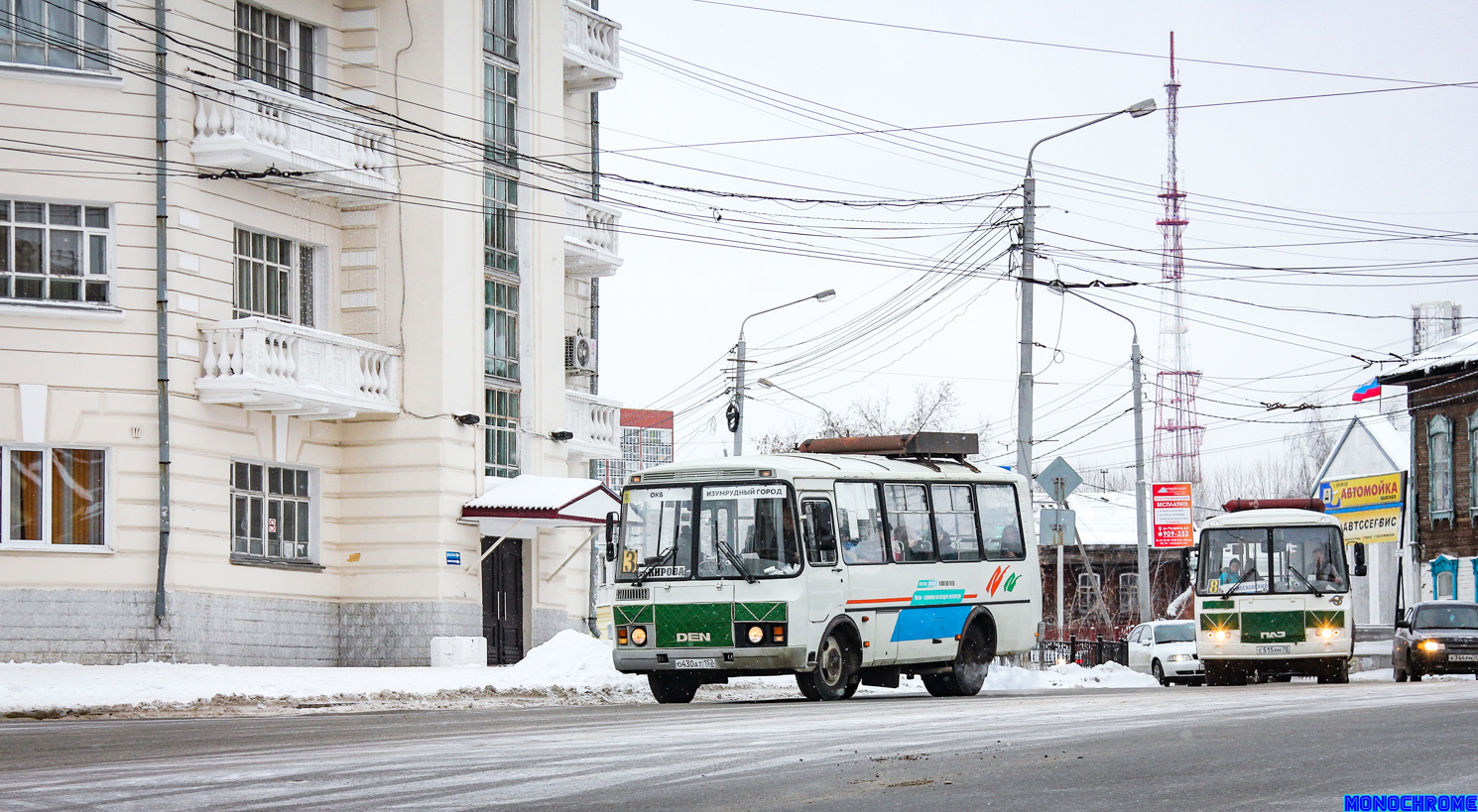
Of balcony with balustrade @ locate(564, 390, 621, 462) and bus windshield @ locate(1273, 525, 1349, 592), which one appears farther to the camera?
balcony with balustrade @ locate(564, 390, 621, 462)

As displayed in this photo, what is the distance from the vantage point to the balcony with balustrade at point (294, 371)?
88.6ft

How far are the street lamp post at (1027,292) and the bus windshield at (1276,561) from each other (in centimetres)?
341

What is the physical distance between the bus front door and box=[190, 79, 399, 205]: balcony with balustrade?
11.7m

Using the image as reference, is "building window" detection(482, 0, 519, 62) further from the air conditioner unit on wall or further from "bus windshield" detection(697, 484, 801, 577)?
"bus windshield" detection(697, 484, 801, 577)

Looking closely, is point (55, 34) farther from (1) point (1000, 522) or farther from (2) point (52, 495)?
(1) point (1000, 522)

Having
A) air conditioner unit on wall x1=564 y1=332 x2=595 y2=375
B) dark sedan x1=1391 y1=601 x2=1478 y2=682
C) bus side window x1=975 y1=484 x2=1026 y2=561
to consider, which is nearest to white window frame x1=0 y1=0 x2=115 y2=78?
air conditioner unit on wall x1=564 y1=332 x2=595 y2=375

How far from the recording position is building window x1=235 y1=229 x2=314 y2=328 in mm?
28641

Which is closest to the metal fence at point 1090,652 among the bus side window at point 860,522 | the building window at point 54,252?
the bus side window at point 860,522

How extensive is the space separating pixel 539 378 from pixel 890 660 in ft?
44.4

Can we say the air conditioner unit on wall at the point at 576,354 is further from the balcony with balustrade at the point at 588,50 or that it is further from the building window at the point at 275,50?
the building window at the point at 275,50

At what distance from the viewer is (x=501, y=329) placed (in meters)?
32.5

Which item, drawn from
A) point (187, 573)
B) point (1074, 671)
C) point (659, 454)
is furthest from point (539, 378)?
point (659, 454)

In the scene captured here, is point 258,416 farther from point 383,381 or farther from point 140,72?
point 140,72

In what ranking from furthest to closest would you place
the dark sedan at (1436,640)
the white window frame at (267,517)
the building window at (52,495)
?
the dark sedan at (1436,640) → the white window frame at (267,517) → the building window at (52,495)
